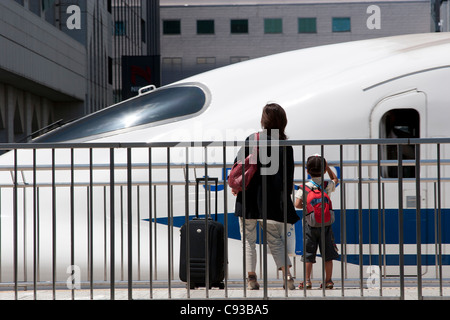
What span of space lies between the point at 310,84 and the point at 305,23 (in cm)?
5629

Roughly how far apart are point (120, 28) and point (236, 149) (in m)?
37.4

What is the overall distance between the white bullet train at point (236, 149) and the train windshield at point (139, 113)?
14 mm

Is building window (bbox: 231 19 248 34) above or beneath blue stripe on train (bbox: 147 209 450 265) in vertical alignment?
above

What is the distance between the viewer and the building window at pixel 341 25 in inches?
2441

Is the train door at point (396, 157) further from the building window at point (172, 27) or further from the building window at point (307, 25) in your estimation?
the building window at point (172, 27)

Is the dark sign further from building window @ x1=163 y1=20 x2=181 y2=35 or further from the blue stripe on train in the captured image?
building window @ x1=163 y1=20 x2=181 y2=35

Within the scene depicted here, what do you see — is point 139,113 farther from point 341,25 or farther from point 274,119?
point 341,25

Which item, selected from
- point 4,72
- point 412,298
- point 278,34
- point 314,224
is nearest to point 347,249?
point 314,224

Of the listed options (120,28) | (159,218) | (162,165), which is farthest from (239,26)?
(162,165)

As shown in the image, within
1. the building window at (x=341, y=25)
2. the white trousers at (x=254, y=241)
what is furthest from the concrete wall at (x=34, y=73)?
the building window at (x=341, y=25)

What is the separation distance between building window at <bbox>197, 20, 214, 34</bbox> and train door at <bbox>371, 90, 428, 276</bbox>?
56.7 metres

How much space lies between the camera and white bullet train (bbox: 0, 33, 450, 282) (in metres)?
7.27

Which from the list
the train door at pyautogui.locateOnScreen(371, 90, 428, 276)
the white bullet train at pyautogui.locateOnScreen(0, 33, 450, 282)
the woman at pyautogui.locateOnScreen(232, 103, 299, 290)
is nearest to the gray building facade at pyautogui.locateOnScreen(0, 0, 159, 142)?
the white bullet train at pyautogui.locateOnScreen(0, 33, 450, 282)

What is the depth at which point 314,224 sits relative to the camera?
6.48 m
